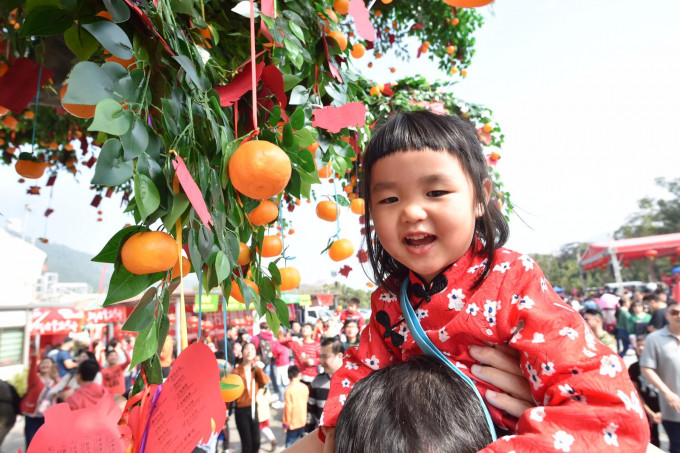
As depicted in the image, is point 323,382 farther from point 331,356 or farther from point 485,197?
point 485,197

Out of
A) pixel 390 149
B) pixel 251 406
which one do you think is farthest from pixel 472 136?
pixel 251 406

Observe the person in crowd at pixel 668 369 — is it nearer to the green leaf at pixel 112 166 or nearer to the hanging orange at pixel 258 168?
the hanging orange at pixel 258 168

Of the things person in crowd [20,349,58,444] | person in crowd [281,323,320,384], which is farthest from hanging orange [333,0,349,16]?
person in crowd [281,323,320,384]

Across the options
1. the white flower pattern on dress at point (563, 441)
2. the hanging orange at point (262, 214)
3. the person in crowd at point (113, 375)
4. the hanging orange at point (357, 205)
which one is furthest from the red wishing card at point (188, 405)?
the person in crowd at point (113, 375)

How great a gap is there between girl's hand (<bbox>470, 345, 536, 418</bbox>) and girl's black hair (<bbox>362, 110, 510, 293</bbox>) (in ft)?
0.46

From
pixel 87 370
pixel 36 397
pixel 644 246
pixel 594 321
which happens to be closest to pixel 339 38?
pixel 87 370

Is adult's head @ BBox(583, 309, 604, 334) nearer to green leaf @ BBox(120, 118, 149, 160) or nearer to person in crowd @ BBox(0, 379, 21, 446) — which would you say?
green leaf @ BBox(120, 118, 149, 160)

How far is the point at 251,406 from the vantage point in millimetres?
4531

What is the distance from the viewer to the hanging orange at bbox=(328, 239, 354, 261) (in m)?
1.30

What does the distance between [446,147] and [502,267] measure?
0.28 m

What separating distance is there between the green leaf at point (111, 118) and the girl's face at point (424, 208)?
0.47m

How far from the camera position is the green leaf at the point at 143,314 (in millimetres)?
618

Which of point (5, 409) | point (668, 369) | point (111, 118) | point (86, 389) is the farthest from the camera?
point (86, 389)

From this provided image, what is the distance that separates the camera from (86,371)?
3.97 m
